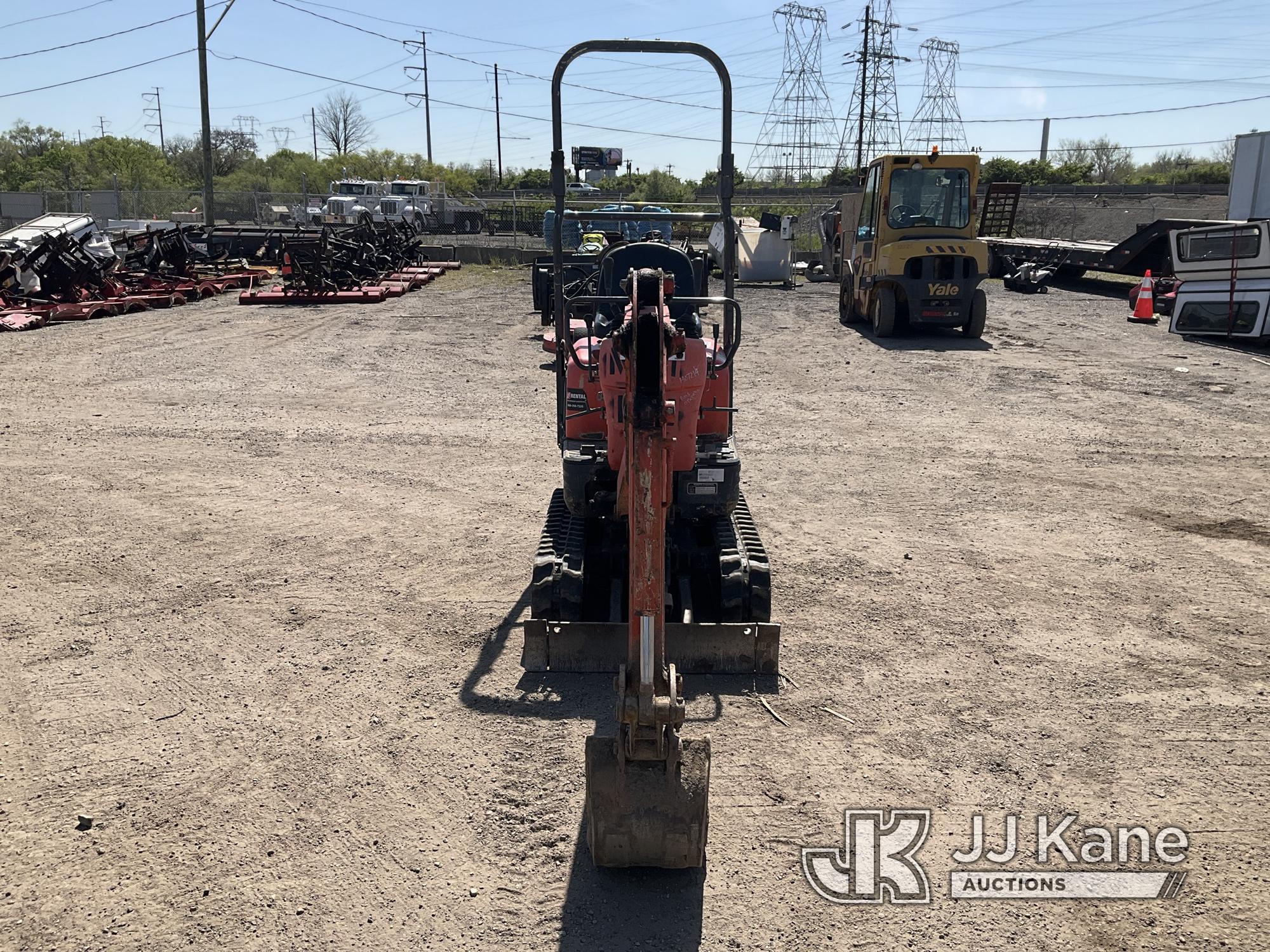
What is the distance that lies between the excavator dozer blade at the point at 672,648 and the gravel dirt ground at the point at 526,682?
102mm

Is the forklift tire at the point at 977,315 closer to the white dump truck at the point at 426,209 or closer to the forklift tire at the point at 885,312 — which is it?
the forklift tire at the point at 885,312

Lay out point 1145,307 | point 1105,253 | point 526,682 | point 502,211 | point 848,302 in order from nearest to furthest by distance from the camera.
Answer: point 526,682
point 1145,307
point 848,302
point 1105,253
point 502,211

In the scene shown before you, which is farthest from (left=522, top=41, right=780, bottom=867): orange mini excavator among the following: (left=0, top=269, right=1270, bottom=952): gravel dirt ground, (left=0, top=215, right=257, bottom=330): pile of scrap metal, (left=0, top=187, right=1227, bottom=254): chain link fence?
(left=0, top=187, right=1227, bottom=254): chain link fence

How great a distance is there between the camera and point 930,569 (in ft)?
21.7

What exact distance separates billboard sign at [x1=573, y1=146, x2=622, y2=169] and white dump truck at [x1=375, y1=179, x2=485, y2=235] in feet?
24.8

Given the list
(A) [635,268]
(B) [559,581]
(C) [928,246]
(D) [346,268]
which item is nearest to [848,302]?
(C) [928,246]

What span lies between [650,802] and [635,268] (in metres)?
3.65

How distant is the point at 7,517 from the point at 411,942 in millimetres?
5767

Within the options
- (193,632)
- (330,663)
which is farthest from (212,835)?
(193,632)

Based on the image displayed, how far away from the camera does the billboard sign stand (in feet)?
34.5

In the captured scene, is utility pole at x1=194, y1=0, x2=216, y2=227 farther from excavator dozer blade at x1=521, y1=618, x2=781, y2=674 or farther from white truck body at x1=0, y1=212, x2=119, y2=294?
excavator dozer blade at x1=521, y1=618, x2=781, y2=674

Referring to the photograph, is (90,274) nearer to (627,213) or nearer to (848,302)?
(848,302)

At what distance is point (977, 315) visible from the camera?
1612cm

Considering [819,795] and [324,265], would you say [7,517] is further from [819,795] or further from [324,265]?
[324,265]
